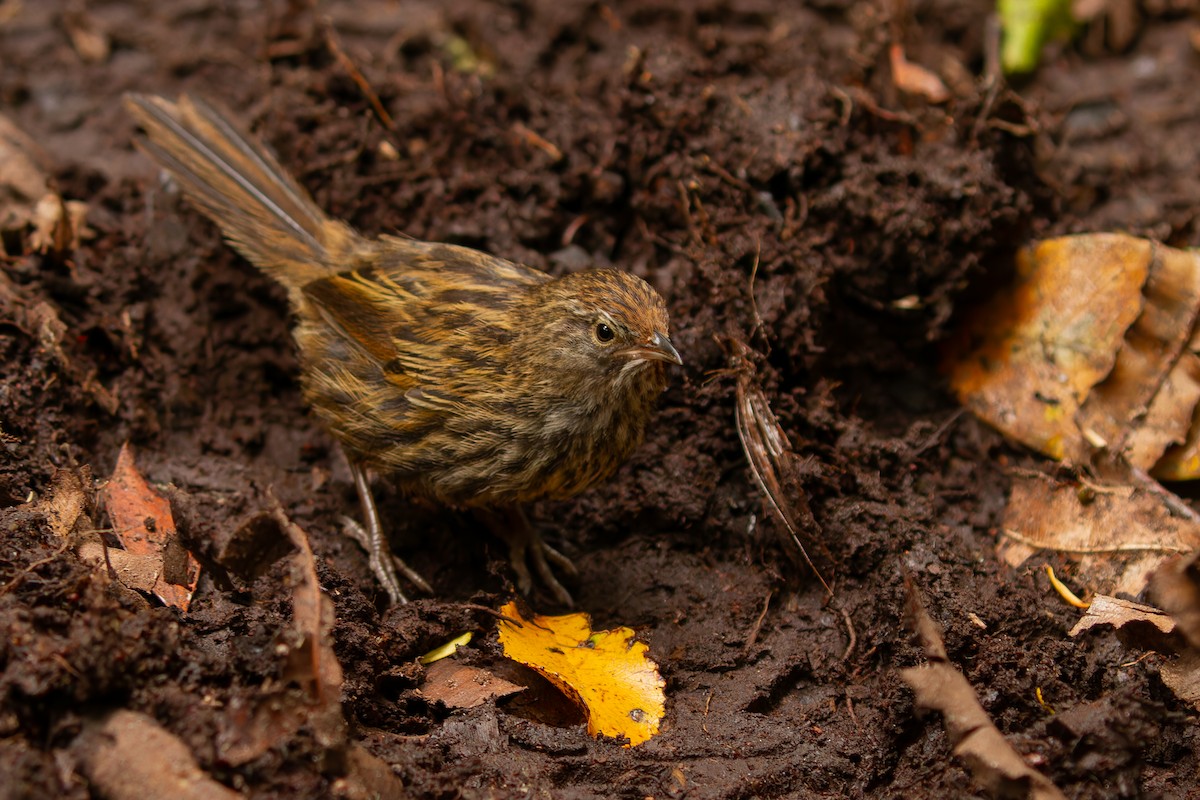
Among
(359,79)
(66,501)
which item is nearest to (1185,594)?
(66,501)

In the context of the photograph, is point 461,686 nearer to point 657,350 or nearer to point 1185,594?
point 657,350

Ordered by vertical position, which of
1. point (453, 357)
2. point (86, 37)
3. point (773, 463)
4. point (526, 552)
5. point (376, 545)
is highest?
point (86, 37)

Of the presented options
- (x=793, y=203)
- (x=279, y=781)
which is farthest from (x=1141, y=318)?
(x=279, y=781)

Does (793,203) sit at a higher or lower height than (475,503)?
higher

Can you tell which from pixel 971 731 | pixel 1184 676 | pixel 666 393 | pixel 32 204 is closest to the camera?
Answer: pixel 971 731

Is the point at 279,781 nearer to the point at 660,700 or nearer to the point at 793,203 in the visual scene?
the point at 660,700

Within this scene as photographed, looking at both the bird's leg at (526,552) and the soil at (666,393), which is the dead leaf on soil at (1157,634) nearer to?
the soil at (666,393)

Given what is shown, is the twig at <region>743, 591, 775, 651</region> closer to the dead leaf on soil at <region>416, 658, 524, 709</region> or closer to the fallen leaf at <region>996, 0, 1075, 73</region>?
the dead leaf on soil at <region>416, 658, 524, 709</region>
